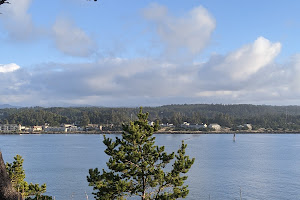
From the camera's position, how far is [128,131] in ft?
45.0

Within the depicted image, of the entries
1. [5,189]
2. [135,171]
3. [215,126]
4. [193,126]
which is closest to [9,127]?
[193,126]

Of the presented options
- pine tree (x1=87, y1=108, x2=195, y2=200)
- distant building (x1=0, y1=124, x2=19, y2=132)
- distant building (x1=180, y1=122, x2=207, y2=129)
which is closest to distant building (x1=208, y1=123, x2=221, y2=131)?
distant building (x1=180, y1=122, x2=207, y2=129)

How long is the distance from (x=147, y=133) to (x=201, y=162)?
4176cm

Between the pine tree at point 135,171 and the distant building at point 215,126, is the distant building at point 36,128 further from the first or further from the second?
the pine tree at point 135,171

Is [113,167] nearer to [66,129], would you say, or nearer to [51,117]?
[66,129]

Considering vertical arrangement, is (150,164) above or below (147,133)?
below

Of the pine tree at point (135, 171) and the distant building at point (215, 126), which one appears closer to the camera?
the pine tree at point (135, 171)

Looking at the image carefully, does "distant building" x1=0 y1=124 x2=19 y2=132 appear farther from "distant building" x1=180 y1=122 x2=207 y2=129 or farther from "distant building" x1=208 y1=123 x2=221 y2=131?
"distant building" x1=208 y1=123 x2=221 y2=131

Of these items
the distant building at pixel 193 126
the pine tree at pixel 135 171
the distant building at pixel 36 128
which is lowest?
the distant building at pixel 36 128

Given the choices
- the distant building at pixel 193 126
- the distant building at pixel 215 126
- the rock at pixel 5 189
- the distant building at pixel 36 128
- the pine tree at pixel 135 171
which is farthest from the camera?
the distant building at pixel 36 128

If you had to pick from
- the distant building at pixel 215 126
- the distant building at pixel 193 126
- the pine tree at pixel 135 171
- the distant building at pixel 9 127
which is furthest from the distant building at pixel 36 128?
the pine tree at pixel 135 171

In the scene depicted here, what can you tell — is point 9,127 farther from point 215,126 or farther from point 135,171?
point 135,171

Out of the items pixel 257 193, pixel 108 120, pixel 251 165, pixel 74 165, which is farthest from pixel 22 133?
pixel 257 193

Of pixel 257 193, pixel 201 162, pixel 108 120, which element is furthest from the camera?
pixel 108 120
